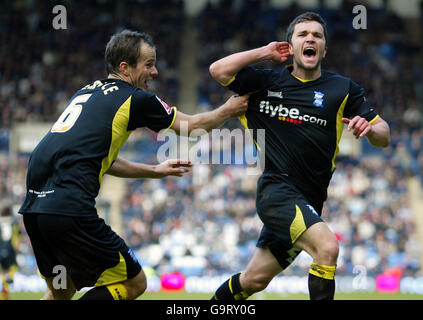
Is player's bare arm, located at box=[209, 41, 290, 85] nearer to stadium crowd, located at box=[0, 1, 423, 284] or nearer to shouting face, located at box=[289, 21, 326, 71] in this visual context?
shouting face, located at box=[289, 21, 326, 71]

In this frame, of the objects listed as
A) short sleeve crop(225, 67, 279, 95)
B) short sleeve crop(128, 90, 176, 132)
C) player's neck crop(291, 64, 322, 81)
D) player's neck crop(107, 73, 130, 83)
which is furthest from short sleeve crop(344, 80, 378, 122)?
player's neck crop(107, 73, 130, 83)

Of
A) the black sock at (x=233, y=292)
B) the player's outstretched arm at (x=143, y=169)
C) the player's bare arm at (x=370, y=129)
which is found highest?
the player's bare arm at (x=370, y=129)

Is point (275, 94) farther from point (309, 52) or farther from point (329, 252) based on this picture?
point (329, 252)

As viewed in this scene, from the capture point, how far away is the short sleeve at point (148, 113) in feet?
16.7

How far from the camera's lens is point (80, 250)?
4.77 m

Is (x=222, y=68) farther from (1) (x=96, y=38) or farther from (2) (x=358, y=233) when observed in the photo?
(1) (x=96, y=38)

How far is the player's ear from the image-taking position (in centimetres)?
532

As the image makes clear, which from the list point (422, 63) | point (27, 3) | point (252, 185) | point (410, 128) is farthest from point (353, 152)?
point (27, 3)

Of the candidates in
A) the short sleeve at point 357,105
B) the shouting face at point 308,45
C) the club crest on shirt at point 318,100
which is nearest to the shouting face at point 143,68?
the shouting face at point 308,45

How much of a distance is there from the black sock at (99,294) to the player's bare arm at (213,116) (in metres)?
1.45

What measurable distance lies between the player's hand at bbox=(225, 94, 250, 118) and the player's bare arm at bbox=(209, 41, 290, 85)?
204 millimetres

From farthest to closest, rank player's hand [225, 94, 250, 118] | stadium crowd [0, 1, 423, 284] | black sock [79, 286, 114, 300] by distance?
stadium crowd [0, 1, 423, 284]
player's hand [225, 94, 250, 118]
black sock [79, 286, 114, 300]

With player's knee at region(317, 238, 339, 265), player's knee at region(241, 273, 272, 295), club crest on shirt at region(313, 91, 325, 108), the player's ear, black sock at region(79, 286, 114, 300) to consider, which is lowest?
player's knee at region(241, 273, 272, 295)

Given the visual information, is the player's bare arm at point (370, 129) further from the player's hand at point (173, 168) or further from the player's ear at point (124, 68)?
the player's ear at point (124, 68)
